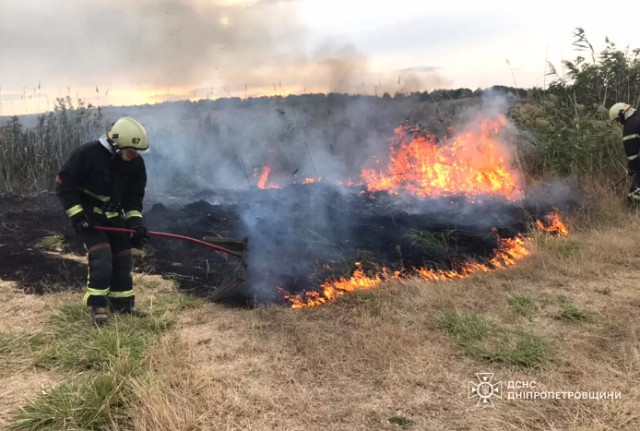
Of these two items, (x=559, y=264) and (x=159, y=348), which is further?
(x=559, y=264)

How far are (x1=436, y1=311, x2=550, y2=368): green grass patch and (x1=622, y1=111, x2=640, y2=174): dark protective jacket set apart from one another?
5810mm

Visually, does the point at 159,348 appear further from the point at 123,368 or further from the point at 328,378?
the point at 328,378

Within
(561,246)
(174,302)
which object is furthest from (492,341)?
(174,302)

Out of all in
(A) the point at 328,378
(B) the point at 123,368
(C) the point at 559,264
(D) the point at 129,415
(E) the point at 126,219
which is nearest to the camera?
(D) the point at 129,415

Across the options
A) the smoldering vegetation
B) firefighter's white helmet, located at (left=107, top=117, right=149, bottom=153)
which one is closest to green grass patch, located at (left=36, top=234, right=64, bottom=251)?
the smoldering vegetation

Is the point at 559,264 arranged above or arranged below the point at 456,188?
below

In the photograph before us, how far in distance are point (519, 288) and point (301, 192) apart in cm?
550

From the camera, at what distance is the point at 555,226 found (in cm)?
737

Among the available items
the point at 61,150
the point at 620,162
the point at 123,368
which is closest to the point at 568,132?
the point at 620,162

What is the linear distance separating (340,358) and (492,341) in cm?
144

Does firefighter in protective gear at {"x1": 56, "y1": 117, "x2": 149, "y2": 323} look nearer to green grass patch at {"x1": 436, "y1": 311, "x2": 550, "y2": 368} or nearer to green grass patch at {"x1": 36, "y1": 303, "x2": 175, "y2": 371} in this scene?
green grass patch at {"x1": 36, "y1": 303, "x2": 175, "y2": 371}

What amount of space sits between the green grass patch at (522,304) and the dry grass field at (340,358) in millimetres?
27

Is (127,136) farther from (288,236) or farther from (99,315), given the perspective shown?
(288,236)

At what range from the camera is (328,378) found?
350 centimetres
